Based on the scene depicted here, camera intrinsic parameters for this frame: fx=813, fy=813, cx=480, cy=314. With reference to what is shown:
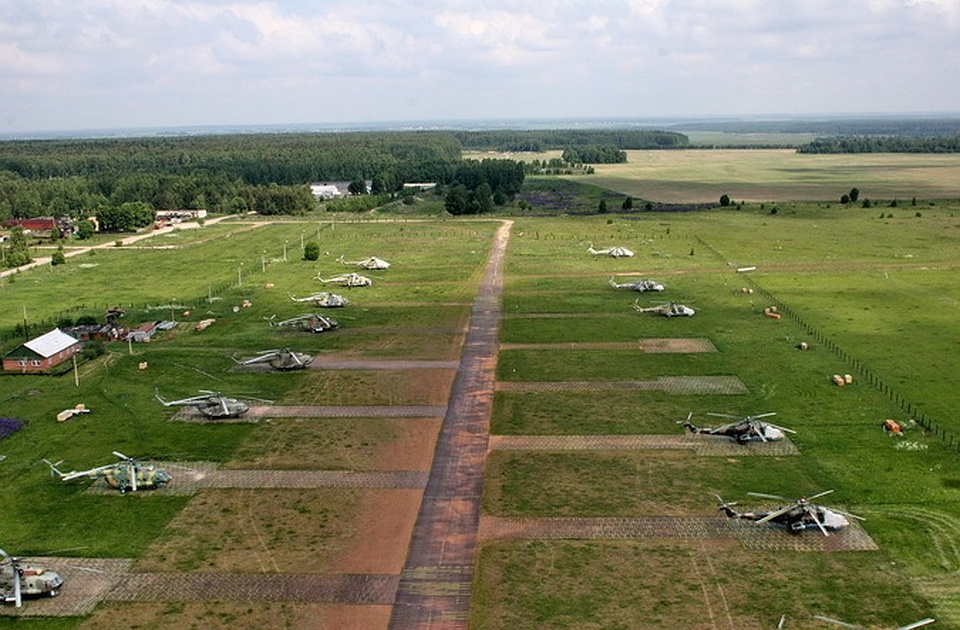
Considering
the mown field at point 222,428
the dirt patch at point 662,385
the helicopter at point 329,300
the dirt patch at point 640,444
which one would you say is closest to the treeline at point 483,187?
the mown field at point 222,428

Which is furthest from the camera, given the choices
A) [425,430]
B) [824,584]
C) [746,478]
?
[425,430]

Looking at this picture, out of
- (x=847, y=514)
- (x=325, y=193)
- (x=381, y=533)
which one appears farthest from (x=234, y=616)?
(x=325, y=193)

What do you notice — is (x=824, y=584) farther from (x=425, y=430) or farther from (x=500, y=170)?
(x=500, y=170)

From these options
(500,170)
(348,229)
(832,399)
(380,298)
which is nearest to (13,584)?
(832,399)

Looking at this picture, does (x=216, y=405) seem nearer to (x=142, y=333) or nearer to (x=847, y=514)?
(x=142, y=333)

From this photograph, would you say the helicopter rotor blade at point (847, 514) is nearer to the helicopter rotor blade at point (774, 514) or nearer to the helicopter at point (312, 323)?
the helicopter rotor blade at point (774, 514)

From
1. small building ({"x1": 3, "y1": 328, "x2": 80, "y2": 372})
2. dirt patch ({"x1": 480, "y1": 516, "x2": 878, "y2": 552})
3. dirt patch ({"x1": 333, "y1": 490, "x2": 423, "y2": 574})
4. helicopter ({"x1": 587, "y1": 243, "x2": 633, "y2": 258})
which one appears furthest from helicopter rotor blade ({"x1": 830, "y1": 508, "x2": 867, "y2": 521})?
helicopter ({"x1": 587, "y1": 243, "x2": 633, "y2": 258})
